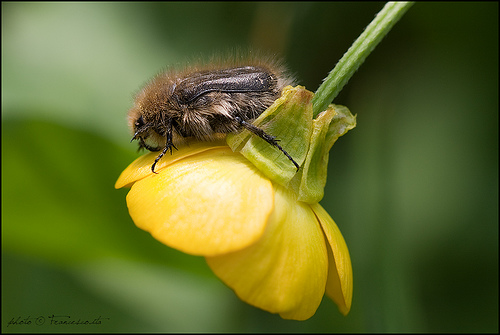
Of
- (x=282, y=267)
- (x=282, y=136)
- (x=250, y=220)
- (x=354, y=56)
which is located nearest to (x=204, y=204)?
(x=250, y=220)

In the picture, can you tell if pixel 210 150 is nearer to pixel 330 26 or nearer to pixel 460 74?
pixel 330 26

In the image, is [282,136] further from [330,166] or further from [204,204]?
[330,166]

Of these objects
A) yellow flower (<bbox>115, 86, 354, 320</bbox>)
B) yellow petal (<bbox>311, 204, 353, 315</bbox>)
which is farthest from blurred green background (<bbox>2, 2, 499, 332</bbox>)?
yellow flower (<bbox>115, 86, 354, 320</bbox>)

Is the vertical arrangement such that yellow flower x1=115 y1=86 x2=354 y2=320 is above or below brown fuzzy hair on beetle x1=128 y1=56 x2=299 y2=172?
below

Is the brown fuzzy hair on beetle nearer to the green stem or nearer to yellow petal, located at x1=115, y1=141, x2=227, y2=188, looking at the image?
yellow petal, located at x1=115, y1=141, x2=227, y2=188

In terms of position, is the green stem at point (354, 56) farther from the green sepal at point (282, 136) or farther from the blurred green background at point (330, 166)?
the blurred green background at point (330, 166)

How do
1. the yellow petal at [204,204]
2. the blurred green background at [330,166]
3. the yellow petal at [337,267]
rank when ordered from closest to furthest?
the yellow petal at [204,204] < the yellow petal at [337,267] < the blurred green background at [330,166]

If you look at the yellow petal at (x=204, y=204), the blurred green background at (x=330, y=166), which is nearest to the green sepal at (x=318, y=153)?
the yellow petal at (x=204, y=204)

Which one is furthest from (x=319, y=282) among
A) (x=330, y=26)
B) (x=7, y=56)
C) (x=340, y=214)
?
(x=7, y=56)

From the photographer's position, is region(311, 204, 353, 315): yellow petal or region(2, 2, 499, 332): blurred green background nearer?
region(311, 204, 353, 315): yellow petal
